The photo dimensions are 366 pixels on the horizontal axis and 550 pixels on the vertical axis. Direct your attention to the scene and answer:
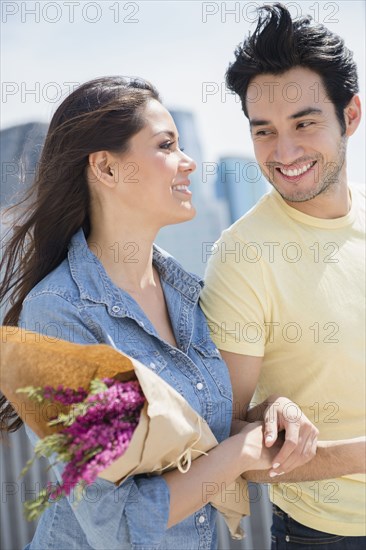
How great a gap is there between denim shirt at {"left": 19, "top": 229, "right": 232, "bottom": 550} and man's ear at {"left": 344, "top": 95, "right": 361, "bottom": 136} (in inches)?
34.8

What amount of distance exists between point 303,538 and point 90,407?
0.96m

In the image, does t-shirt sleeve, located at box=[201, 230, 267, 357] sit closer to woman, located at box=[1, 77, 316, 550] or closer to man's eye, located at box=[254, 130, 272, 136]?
woman, located at box=[1, 77, 316, 550]

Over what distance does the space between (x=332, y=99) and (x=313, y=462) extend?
3.74 feet

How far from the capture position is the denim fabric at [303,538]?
2.24 metres

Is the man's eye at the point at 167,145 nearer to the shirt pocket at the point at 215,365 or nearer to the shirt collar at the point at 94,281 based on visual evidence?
the shirt collar at the point at 94,281

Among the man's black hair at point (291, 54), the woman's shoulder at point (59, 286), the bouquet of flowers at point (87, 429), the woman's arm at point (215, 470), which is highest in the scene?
the man's black hair at point (291, 54)

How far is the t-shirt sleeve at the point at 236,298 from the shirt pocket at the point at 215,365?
2.1 inches

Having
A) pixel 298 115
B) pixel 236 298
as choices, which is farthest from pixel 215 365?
pixel 298 115

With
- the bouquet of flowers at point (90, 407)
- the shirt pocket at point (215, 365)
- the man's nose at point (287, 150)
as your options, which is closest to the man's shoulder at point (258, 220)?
the man's nose at point (287, 150)

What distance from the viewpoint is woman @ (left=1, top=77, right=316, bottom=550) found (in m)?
1.90

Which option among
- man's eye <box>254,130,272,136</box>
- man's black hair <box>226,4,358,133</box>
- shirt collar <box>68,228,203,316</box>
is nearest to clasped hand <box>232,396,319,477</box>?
shirt collar <box>68,228,203,316</box>

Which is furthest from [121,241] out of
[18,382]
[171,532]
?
[171,532]

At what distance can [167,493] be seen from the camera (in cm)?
179

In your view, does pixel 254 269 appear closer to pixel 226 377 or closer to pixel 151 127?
pixel 226 377
